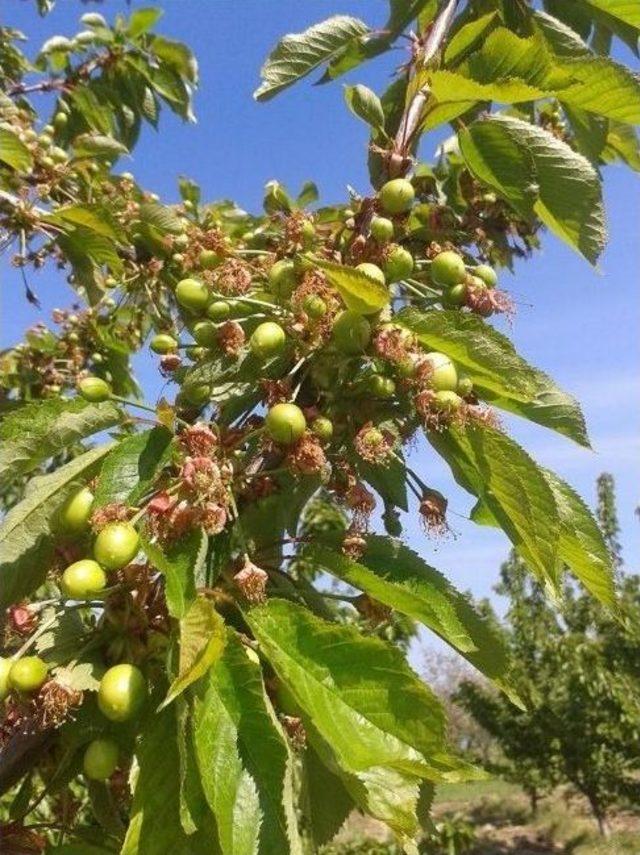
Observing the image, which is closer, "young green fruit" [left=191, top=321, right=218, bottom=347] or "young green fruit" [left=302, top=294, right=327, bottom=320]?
"young green fruit" [left=302, top=294, right=327, bottom=320]

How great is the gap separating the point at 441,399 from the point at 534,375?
15 cm

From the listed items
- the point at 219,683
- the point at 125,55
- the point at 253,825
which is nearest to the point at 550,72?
the point at 219,683

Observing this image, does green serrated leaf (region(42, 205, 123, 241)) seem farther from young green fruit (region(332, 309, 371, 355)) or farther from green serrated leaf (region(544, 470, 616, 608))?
green serrated leaf (region(544, 470, 616, 608))

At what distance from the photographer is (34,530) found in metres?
1.22

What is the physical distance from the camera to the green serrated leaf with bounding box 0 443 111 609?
120cm

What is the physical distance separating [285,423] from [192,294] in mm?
340

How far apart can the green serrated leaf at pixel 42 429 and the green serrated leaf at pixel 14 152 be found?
1.26m

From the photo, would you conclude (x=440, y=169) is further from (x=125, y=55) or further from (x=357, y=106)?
(x=125, y=55)

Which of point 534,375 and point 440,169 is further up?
point 440,169

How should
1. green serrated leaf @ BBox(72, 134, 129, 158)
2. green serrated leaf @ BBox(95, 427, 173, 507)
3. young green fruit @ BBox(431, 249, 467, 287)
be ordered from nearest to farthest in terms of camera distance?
green serrated leaf @ BBox(95, 427, 173, 507), young green fruit @ BBox(431, 249, 467, 287), green serrated leaf @ BBox(72, 134, 129, 158)

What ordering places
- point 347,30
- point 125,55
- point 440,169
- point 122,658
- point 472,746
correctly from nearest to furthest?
point 122,658 → point 347,30 → point 440,169 → point 125,55 → point 472,746

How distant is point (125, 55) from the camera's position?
3443 millimetres

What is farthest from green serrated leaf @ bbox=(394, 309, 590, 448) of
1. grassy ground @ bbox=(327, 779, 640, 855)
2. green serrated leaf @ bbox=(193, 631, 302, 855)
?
grassy ground @ bbox=(327, 779, 640, 855)

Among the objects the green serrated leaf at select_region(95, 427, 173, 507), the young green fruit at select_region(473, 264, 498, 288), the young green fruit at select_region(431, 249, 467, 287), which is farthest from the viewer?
the young green fruit at select_region(473, 264, 498, 288)
